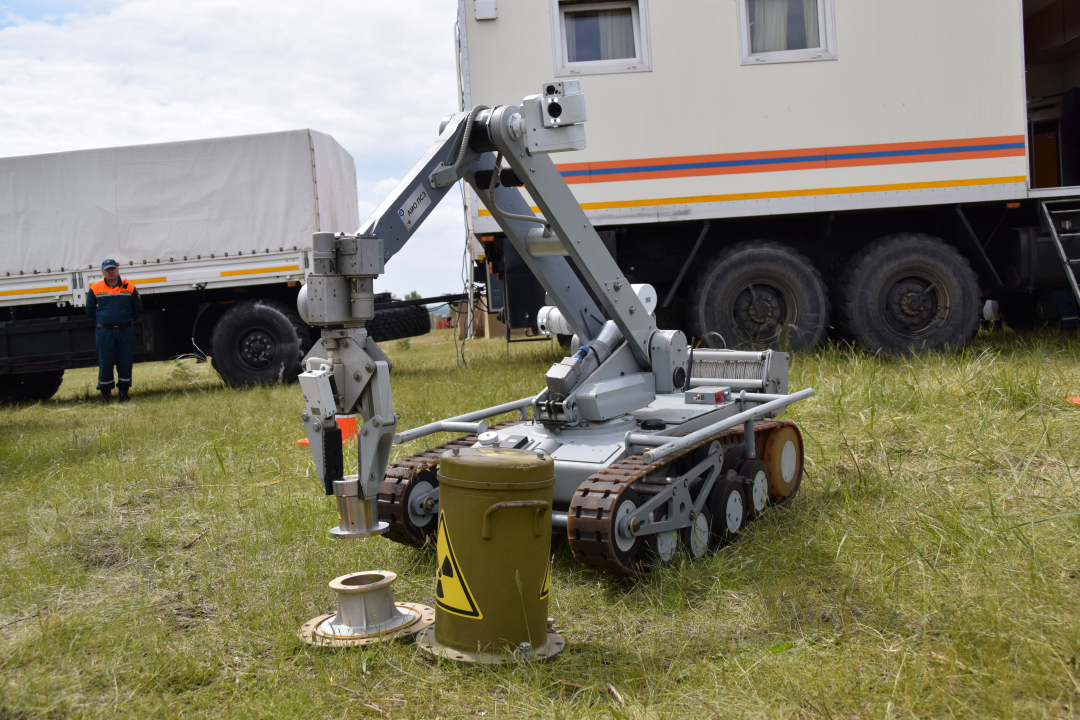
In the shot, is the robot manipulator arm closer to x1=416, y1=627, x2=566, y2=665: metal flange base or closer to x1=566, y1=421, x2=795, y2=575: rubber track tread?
x1=416, y1=627, x2=566, y2=665: metal flange base

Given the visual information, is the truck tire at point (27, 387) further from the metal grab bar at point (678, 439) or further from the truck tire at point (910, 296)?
the metal grab bar at point (678, 439)

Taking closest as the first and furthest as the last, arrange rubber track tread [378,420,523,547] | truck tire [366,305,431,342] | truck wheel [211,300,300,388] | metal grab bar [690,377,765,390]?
1. rubber track tread [378,420,523,547]
2. metal grab bar [690,377,765,390]
3. truck wheel [211,300,300,388]
4. truck tire [366,305,431,342]

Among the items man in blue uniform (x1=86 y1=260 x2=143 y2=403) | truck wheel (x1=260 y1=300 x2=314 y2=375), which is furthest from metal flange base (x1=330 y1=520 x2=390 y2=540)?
man in blue uniform (x1=86 y1=260 x2=143 y2=403)

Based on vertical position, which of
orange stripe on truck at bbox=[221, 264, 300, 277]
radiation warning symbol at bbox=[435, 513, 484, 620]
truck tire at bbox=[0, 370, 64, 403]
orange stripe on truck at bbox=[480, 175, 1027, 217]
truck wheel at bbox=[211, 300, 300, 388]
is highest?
orange stripe on truck at bbox=[480, 175, 1027, 217]

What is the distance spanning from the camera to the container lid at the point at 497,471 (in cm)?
301

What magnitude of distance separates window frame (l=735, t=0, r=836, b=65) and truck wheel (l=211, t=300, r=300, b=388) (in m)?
6.35

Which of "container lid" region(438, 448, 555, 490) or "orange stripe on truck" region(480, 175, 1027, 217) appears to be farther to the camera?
"orange stripe on truck" region(480, 175, 1027, 217)

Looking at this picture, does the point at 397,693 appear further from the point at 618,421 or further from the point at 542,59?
the point at 542,59

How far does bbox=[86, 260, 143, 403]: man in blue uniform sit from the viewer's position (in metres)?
10.7

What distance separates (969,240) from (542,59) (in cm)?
470

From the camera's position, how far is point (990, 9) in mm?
8453

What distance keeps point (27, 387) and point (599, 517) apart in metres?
11.7

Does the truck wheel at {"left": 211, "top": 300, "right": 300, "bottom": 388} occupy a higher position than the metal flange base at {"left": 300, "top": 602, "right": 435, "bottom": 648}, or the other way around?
the truck wheel at {"left": 211, "top": 300, "right": 300, "bottom": 388}

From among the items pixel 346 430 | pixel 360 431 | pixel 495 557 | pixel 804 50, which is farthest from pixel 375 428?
pixel 804 50
